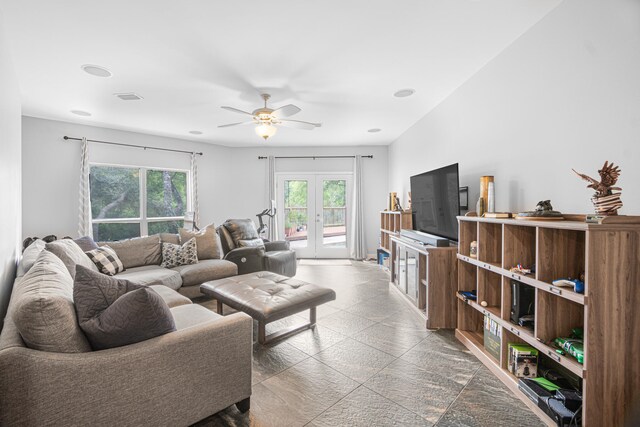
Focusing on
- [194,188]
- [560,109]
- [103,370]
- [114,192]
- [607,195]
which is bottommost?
[103,370]

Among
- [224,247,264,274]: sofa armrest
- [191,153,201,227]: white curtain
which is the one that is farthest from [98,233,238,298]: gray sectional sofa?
[191,153,201,227]: white curtain

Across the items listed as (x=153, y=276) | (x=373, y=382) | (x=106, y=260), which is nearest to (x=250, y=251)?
(x=153, y=276)

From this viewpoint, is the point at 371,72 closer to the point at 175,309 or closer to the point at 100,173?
the point at 175,309

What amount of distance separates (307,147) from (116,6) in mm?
4648

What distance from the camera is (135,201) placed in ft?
17.4

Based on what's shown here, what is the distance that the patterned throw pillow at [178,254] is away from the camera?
3761 mm

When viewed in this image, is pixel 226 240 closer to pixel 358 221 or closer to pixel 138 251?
pixel 138 251

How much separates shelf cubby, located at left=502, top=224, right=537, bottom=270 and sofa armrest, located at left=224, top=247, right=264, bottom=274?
309 cm

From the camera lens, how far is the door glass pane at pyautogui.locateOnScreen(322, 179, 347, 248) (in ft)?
21.5

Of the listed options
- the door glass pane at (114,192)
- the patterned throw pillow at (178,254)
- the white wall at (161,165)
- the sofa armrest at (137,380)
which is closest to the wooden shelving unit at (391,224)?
the white wall at (161,165)

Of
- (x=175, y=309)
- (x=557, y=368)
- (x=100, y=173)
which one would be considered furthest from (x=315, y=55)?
(x=100, y=173)

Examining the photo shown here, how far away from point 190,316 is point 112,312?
713 millimetres

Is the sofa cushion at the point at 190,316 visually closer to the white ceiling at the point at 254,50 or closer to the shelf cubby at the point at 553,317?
the shelf cubby at the point at 553,317

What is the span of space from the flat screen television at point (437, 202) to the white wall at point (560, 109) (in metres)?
0.28
